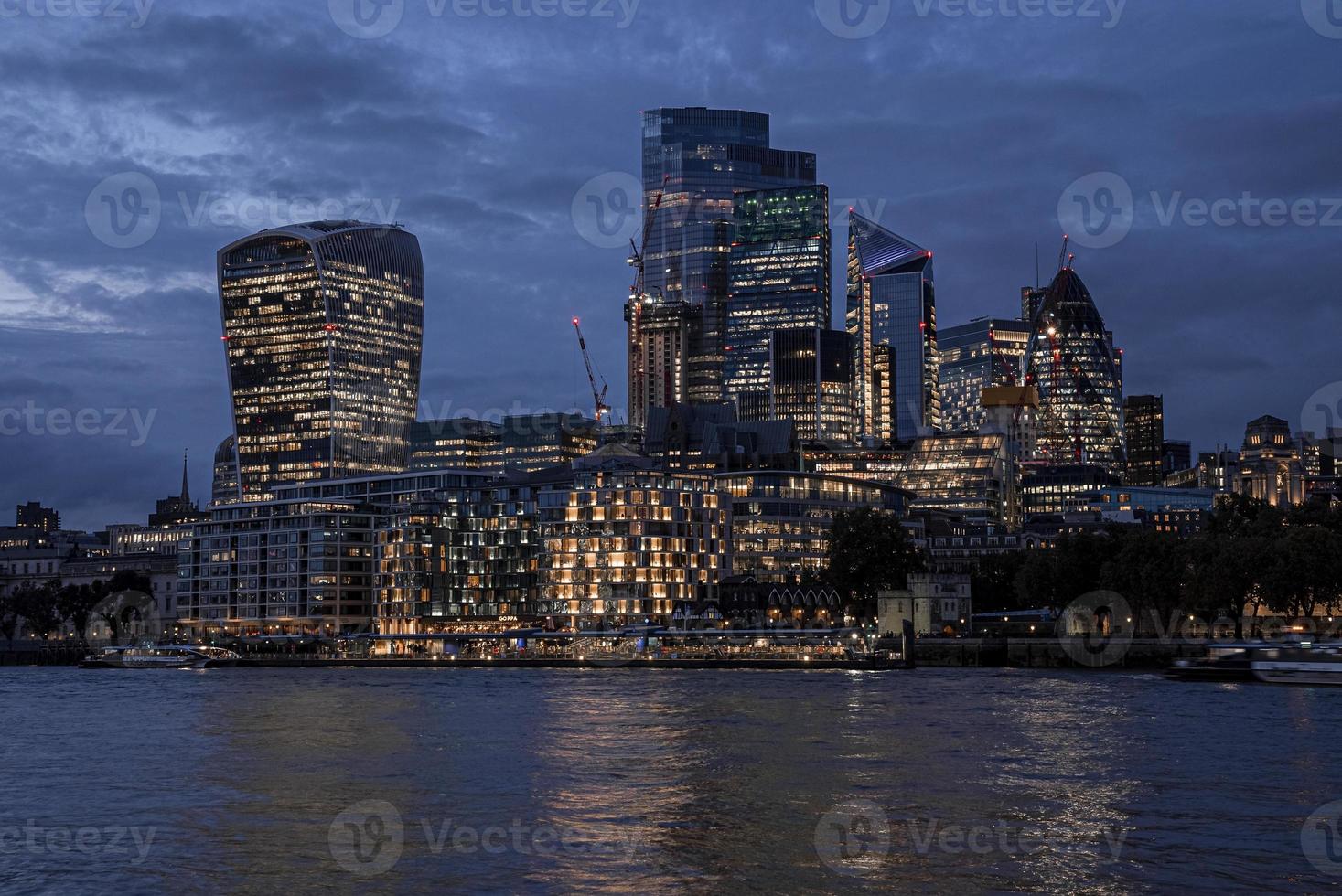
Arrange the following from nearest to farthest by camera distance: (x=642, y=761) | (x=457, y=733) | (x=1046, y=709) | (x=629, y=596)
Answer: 1. (x=642, y=761)
2. (x=457, y=733)
3. (x=1046, y=709)
4. (x=629, y=596)

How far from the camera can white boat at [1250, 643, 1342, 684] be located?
111188 millimetres

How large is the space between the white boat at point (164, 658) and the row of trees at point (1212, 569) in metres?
90.2

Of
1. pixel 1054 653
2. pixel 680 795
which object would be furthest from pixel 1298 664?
pixel 680 795

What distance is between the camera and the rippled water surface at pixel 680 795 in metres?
40.5

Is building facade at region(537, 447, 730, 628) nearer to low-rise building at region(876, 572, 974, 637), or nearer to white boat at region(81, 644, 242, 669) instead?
low-rise building at region(876, 572, 974, 637)

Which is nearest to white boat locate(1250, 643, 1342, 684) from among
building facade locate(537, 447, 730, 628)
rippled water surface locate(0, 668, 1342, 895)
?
rippled water surface locate(0, 668, 1342, 895)

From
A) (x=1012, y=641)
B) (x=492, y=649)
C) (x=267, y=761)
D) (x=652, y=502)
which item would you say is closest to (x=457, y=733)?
(x=267, y=761)

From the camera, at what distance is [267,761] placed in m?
64.8

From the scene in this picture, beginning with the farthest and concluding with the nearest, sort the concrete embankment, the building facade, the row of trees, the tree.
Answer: the building facade, the tree, the concrete embankment, the row of trees

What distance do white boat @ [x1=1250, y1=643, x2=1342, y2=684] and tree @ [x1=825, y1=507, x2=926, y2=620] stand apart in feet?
197

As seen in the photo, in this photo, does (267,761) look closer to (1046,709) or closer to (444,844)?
(444,844)

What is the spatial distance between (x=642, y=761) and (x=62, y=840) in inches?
940

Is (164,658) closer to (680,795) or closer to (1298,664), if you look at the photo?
(1298,664)

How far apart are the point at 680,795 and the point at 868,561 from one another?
124 metres
